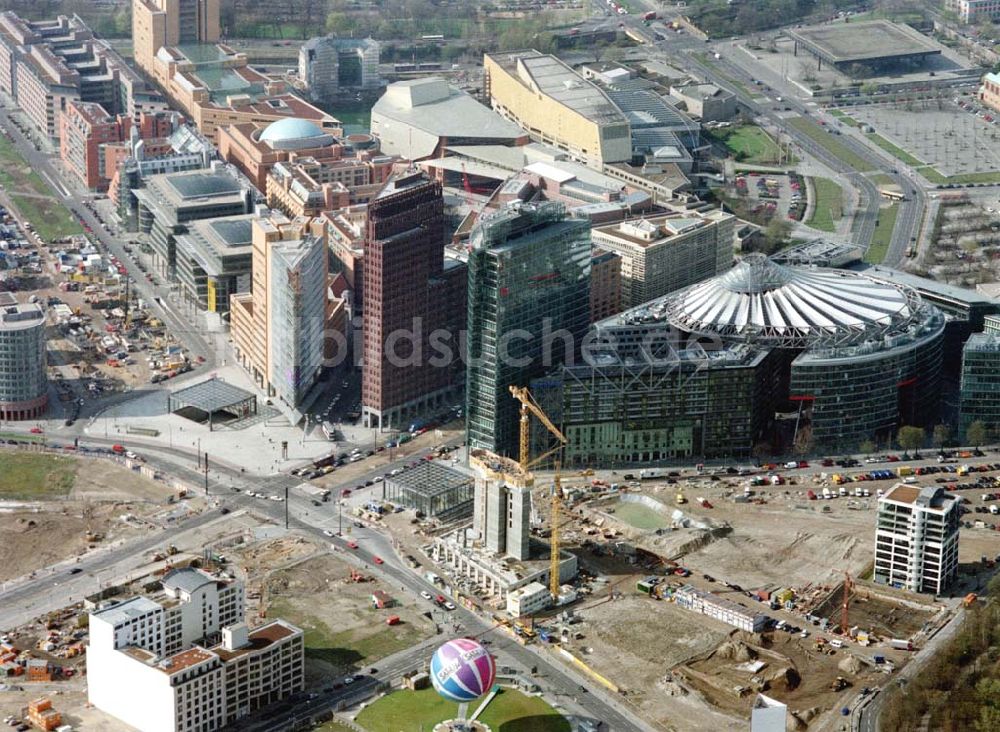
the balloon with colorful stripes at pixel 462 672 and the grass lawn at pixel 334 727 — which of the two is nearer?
the balloon with colorful stripes at pixel 462 672

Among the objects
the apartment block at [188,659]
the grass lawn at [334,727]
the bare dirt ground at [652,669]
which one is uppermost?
the apartment block at [188,659]

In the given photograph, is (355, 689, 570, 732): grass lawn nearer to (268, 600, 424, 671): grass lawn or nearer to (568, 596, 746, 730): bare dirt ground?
(268, 600, 424, 671): grass lawn

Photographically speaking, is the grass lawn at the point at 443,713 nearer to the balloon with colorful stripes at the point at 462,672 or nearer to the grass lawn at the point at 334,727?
the grass lawn at the point at 334,727

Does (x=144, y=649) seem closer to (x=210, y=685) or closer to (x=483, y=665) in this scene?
(x=210, y=685)

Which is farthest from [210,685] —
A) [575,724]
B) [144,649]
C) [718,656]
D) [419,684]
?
[718,656]

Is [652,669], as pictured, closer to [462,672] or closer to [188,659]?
[462,672]

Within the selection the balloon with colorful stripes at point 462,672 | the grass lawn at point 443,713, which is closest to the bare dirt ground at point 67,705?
the grass lawn at point 443,713

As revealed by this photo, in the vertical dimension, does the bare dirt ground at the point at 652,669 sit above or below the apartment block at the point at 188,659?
below
